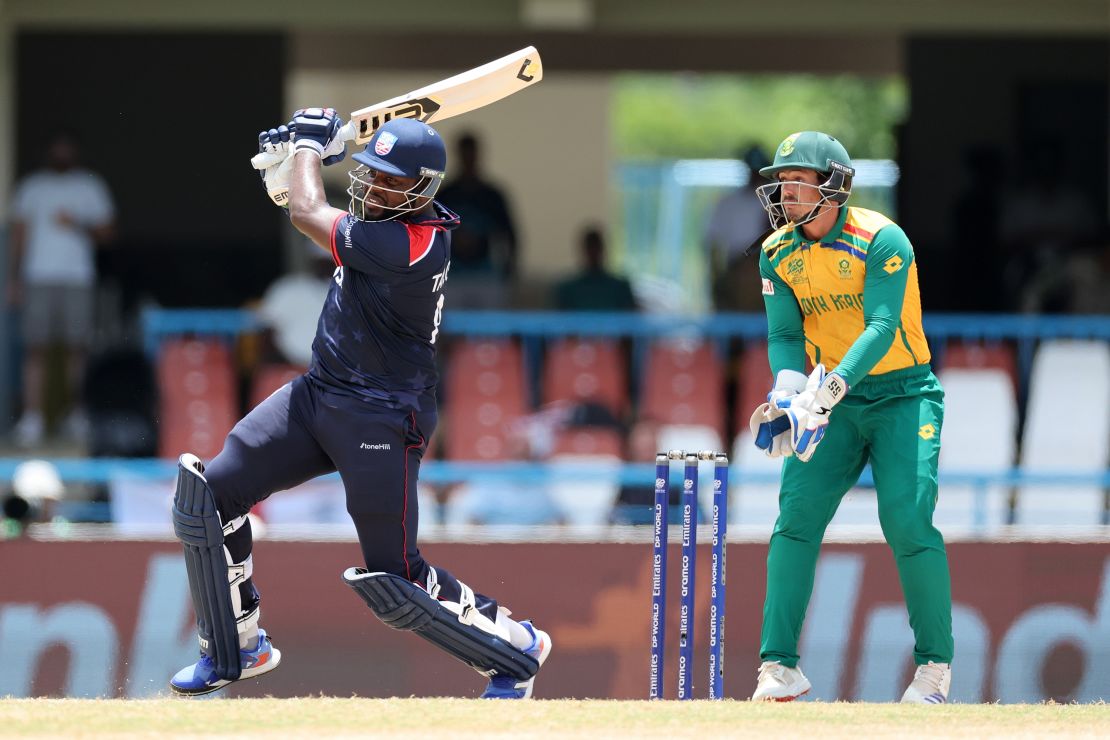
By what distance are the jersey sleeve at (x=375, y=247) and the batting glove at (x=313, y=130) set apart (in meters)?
0.35

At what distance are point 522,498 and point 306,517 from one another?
119 centimetres

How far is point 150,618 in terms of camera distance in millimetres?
7480

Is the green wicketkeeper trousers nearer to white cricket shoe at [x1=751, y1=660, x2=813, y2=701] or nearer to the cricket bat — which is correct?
white cricket shoe at [x1=751, y1=660, x2=813, y2=701]

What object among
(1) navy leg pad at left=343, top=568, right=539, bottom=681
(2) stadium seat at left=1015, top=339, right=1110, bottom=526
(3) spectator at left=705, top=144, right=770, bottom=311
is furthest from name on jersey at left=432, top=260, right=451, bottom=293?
Answer: (3) spectator at left=705, top=144, right=770, bottom=311

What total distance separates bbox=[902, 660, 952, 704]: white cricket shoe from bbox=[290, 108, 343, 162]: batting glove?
8.79ft

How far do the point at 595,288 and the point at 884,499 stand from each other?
251 inches

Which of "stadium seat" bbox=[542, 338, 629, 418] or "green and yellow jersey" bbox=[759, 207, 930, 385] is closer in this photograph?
"green and yellow jersey" bbox=[759, 207, 930, 385]

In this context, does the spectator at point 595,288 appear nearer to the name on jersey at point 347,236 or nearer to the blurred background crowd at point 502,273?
the blurred background crowd at point 502,273

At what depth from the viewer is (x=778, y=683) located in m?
6.10

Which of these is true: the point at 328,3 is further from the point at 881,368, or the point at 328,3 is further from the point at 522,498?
the point at 881,368

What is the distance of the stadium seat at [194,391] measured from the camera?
10.9 metres

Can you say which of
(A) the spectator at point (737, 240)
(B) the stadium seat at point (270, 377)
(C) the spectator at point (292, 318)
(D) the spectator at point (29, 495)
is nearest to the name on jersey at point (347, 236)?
(D) the spectator at point (29, 495)

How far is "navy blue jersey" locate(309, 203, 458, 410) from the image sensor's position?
5.62m

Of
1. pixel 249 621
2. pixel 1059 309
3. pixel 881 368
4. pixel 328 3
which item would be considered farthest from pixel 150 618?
pixel 1059 309
